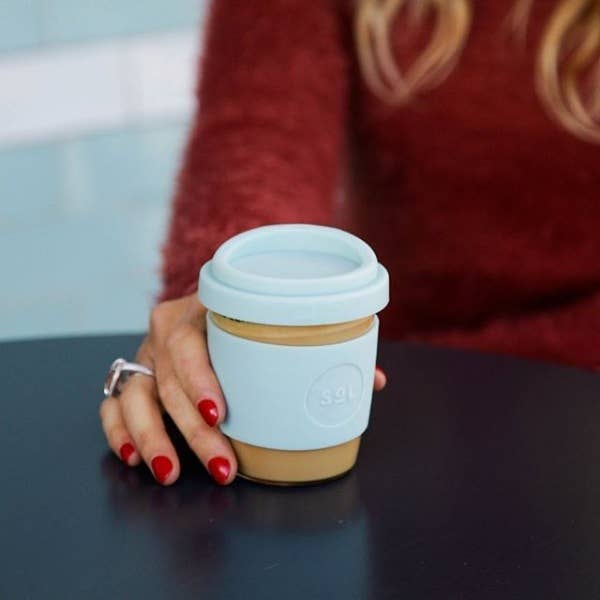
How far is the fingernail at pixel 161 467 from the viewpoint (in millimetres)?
626

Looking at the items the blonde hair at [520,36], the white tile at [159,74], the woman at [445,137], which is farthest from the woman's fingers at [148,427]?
the white tile at [159,74]

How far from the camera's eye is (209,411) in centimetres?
63

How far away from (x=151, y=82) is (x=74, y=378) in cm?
132

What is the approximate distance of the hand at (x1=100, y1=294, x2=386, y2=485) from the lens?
630mm

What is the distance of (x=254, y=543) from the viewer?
57cm

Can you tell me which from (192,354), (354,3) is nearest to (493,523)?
(192,354)

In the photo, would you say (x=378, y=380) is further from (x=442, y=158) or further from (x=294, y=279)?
(x=442, y=158)

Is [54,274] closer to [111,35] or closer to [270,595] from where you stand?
[111,35]

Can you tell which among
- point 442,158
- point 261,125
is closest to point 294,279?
point 261,125

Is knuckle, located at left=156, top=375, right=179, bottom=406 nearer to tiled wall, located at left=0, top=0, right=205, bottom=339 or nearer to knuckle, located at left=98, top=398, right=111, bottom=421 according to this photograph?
knuckle, located at left=98, top=398, right=111, bottom=421

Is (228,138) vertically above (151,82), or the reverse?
(228,138)

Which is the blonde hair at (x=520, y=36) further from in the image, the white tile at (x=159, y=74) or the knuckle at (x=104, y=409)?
the white tile at (x=159, y=74)

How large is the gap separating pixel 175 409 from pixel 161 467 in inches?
1.7

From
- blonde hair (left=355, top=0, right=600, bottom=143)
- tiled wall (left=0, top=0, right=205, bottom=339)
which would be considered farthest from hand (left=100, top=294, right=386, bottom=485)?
tiled wall (left=0, top=0, right=205, bottom=339)
